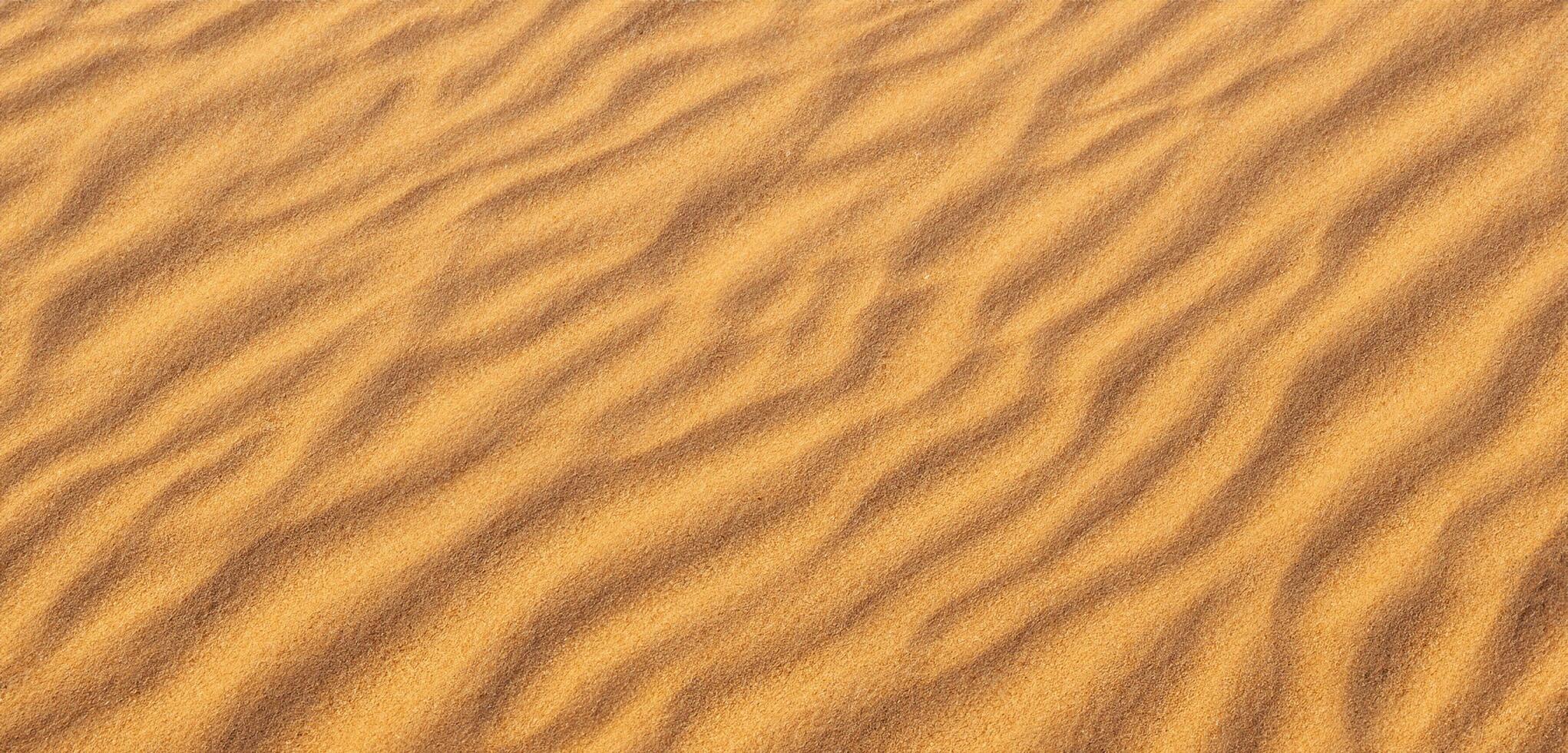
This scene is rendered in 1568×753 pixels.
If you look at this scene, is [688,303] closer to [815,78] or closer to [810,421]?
Answer: [810,421]

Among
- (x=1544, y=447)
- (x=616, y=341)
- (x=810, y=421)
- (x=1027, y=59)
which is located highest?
(x=1027, y=59)

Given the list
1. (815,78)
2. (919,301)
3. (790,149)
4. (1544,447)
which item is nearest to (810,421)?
(919,301)

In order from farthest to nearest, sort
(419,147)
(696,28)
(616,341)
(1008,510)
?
1. (696,28)
2. (419,147)
3. (616,341)
4. (1008,510)

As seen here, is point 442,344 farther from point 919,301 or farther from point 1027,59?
point 1027,59

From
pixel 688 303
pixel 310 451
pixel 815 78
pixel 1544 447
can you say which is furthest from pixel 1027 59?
pixel 310 451

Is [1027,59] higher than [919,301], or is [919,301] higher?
[1027,59]

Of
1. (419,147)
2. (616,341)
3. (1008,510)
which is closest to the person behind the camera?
(1008,510)

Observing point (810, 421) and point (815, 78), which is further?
point (815, 78)
